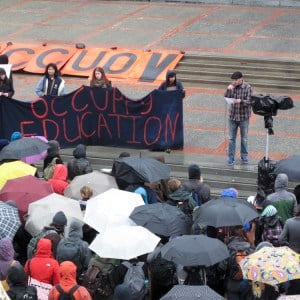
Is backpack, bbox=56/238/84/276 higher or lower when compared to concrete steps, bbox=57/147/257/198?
higher

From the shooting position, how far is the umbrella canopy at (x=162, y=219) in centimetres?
1026

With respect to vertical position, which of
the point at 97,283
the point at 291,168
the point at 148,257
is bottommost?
the point at 97,283

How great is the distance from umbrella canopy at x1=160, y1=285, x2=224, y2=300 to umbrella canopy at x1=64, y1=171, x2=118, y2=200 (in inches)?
129

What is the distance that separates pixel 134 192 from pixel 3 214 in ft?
7.07

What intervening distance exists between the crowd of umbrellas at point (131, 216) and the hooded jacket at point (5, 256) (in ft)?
2.22

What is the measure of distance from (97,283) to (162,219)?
1.32 metres

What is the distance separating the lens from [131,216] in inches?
411

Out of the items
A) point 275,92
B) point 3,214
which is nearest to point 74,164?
point 3,214

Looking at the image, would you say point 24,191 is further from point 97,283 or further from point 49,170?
point 97,283

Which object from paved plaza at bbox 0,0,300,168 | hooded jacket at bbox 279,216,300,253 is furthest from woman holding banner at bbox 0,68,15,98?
hooded jacket at bbox 279,216,300,253

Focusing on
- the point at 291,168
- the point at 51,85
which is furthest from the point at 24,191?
the point at 51,85

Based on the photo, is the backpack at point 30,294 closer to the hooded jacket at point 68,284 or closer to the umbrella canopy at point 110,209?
the hooded jacket at point 68,284

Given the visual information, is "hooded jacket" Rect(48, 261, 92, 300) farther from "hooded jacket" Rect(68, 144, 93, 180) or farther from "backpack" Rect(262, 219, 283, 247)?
"hooded jacket" Rect(68, 144, 93, 180)

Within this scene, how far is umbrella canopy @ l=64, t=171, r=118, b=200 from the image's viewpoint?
11672 millimetres
